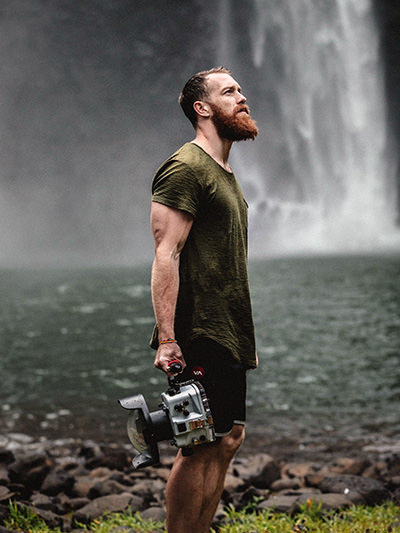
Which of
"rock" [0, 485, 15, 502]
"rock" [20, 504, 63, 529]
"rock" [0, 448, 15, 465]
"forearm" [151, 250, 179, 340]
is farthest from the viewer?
"rock" [0, 448, 15, 465]

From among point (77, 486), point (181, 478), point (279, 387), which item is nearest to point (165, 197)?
point (181, 478)

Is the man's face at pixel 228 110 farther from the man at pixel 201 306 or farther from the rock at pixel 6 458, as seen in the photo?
the rock at pixel 6 458

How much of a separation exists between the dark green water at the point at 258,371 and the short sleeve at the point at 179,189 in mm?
8679

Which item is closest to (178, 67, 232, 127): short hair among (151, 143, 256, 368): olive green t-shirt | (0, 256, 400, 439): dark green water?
(151, 143, 256, 368): olive green t-shirt

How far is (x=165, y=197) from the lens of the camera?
10.2 ft

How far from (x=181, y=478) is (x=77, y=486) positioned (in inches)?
139

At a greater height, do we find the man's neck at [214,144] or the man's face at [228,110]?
the man's face at [228,110]

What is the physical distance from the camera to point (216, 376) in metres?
3.06

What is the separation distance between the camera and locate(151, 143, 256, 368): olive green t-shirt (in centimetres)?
311

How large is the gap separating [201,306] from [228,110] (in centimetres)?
120

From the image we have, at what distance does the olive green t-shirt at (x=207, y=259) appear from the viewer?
10.2 feet

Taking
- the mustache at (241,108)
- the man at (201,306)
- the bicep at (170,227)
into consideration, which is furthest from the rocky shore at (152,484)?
the mustache at (241,108)

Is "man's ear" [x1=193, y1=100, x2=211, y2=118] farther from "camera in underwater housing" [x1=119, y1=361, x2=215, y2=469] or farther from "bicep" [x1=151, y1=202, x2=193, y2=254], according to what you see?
"camera in underwater housing" [x1=119, y1=361, x2=215, y2=469]

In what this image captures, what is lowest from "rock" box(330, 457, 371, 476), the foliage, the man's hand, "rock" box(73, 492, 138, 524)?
"rock" box(330, 457, 371, 476)
